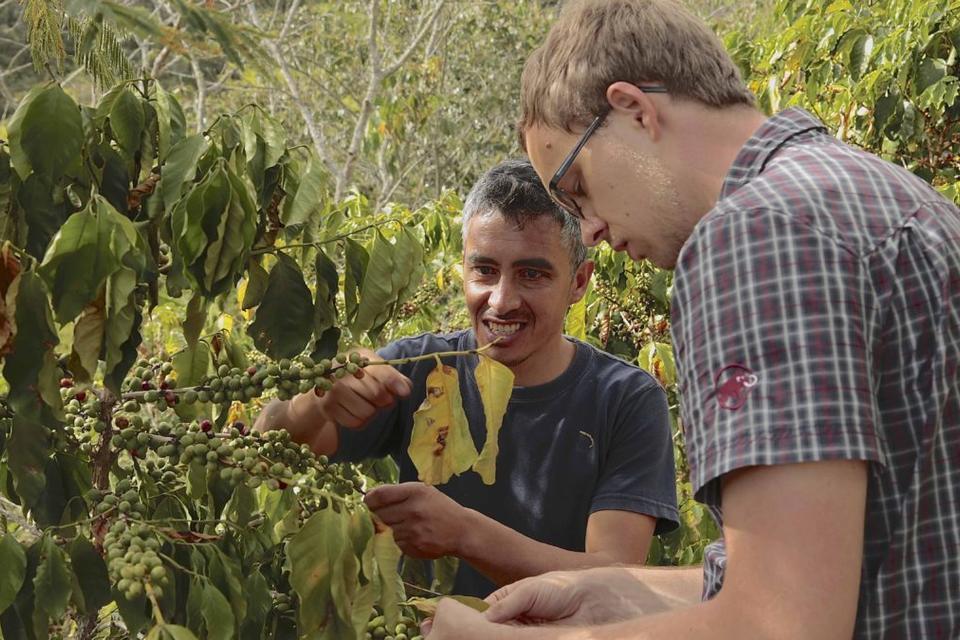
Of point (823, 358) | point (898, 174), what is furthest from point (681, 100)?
point (823, 358)

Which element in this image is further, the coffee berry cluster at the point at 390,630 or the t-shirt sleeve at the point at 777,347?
the coffee berry cluster at the point at 390,630

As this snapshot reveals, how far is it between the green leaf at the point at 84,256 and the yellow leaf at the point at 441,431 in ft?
1.63

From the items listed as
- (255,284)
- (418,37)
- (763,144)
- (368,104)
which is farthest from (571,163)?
(418,37)

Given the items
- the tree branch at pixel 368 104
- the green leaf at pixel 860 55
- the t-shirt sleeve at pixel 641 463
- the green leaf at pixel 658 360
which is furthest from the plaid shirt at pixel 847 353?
the tree branch at pixel 368 104

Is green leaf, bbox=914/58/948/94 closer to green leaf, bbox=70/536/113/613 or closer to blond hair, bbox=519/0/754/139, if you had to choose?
blond hair, bbox=519/0/754/139

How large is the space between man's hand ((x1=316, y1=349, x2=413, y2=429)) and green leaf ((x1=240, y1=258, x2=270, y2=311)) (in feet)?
0.59

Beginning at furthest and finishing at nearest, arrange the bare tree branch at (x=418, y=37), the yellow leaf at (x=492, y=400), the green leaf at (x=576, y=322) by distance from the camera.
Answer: the bare tree branch at (x=418, y=37) < the green leaf at (x=576, y=322) < the yellow leaf at (x=492, y=400)

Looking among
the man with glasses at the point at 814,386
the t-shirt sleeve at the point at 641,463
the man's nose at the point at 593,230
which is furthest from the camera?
the t-shirt sleeve at the point at 641,463

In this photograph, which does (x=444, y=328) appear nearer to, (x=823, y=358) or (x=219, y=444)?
(x=219, y=444)

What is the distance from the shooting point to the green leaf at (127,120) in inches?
71.8

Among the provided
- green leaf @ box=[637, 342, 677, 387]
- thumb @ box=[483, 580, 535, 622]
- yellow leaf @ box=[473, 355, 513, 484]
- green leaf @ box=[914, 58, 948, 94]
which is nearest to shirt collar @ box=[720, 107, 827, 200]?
yellow leaf @ box=[473, 355, 513, 484]

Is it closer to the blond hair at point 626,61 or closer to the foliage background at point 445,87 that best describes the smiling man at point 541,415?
the foliage background at point 445,87

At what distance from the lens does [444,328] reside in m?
6.15

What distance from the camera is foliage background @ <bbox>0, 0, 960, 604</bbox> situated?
74.5 inches
